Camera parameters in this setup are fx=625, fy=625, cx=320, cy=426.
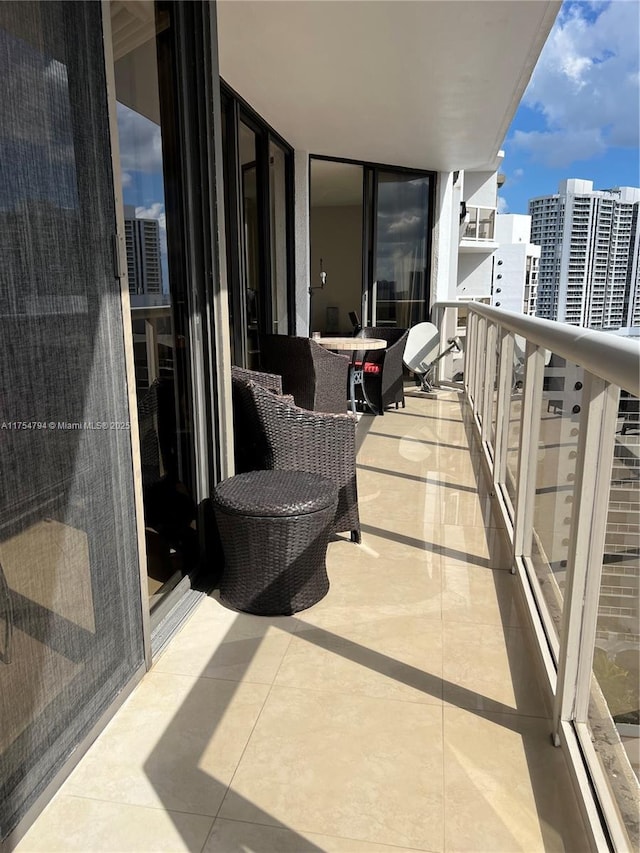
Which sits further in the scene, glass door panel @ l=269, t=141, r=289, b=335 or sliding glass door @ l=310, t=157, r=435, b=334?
sliding glass door @ l=310, t=157, r=435, b=334

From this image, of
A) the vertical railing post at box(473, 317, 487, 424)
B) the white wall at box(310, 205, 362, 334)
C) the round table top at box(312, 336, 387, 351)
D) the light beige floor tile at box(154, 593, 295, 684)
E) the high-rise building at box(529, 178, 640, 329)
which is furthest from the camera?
the high-rise building at box(529, 178, 640, 329)

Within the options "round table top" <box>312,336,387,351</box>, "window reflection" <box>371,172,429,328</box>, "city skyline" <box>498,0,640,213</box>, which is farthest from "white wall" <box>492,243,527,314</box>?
"round table top" <box>312,336,387,351</box>

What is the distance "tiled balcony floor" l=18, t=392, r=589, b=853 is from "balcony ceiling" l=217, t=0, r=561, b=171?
2.85m

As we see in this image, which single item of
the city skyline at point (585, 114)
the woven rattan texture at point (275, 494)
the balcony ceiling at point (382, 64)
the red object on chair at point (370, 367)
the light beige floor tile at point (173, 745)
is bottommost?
the light beige floor tile at point (173, 745)

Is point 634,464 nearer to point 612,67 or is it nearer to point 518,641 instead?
point 518,641

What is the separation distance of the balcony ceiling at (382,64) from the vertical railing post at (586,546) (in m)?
2.68

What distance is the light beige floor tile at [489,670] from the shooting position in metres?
1.85

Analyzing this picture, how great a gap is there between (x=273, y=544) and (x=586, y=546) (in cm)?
112

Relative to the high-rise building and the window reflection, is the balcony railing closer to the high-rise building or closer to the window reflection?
the window reflection

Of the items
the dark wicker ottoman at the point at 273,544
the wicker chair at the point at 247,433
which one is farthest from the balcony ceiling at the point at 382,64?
the dark wicker ottoman at the point at 273,544

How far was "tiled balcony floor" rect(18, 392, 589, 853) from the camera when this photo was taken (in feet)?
4.63

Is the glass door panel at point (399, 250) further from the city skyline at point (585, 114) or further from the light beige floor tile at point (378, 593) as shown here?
the city skyline at point (585, 114)

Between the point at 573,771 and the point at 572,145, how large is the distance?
127m

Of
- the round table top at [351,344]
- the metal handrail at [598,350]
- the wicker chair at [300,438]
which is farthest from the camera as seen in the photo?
the round table top at [351,344]
